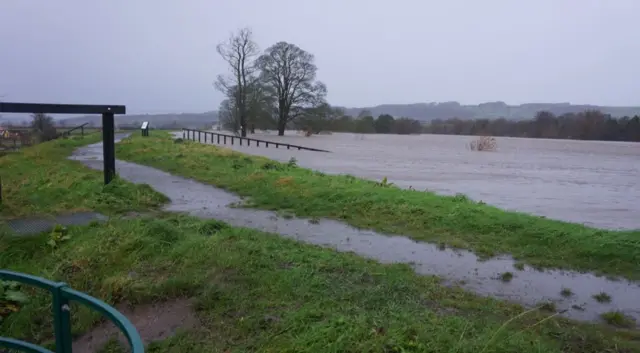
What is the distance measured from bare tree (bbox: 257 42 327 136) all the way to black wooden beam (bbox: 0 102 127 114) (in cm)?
5628

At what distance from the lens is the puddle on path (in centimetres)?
505

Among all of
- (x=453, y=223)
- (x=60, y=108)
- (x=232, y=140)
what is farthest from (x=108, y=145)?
(x=232, y=140)

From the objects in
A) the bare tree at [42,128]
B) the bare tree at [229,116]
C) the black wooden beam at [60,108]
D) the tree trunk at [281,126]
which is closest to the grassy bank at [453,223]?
the black wooden beam at [60,108]

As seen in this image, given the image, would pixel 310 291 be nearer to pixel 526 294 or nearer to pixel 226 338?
pixel 226 338

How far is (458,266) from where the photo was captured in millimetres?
6055

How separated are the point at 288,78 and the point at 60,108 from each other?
58.6 meters

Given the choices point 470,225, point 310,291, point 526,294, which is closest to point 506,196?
point 470,225

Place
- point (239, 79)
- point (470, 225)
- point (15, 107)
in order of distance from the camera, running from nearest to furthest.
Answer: point (470, 225), point (15, 107), point (239, 79)

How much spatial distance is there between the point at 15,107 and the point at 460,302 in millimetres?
7941

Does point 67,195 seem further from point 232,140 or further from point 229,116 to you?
point 229,116

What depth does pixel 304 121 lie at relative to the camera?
66250mm

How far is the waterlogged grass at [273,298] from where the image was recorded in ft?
12.7

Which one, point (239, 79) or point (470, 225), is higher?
point (239, 79)

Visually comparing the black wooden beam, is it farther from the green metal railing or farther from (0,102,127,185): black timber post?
the green metal railing
